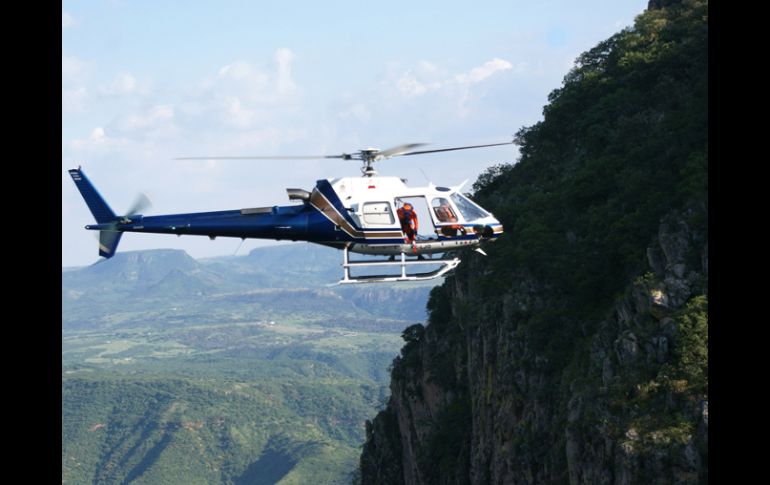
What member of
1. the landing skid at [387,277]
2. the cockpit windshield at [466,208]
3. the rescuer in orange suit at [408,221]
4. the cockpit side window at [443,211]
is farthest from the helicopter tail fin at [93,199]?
the cockpit windshield at [466,208]

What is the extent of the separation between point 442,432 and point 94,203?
1966 inches

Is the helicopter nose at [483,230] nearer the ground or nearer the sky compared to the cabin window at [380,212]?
nearer the ground

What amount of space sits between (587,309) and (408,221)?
32.4 metres

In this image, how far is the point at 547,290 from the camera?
68.2m

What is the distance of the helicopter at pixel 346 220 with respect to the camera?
34562mm

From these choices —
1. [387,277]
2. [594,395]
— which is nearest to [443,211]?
[387,277]

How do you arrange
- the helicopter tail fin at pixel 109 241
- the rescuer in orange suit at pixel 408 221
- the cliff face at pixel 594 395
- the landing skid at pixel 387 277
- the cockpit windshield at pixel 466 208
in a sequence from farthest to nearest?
the cliff face at pixel 594 395
the cockpit windshield at pixel 466 208
the rescuer in orange suit at pixel 408 221
the helicopter tail fin at pixel 109 241
the landing skid at pixel 387 277

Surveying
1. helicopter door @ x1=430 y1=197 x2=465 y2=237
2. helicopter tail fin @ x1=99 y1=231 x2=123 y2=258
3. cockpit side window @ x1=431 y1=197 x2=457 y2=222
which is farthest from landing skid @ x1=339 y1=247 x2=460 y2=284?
helicopter tail fin @ x1=99 y1=231 x2=123 y2=258

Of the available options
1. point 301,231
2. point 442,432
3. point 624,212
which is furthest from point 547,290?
point 301,231

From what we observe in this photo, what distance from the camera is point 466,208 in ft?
117

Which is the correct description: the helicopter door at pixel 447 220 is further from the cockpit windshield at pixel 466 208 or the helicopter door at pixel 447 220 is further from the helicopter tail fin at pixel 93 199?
the helicopter tail fin at pixel 93 199

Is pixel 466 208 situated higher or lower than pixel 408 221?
higher

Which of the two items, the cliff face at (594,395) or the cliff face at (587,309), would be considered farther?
the cliff face at (587,309)

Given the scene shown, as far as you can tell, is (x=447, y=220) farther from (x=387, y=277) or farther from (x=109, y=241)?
(x=109, y=241)
